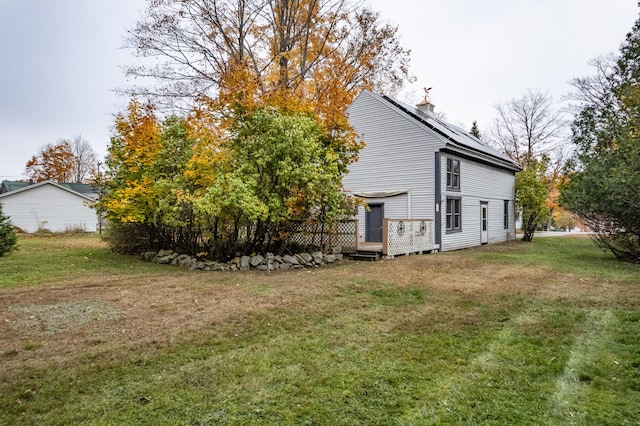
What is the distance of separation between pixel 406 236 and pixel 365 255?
1.89 meters

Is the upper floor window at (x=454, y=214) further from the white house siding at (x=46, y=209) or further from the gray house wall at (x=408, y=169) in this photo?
the white house siding at (x=46, y=209)

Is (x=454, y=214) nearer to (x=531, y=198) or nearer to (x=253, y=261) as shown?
(x=531, y=198)

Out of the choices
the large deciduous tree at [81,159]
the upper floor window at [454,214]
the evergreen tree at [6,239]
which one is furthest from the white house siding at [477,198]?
the large deciduous tree at [81,159]

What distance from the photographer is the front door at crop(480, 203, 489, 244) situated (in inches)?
671

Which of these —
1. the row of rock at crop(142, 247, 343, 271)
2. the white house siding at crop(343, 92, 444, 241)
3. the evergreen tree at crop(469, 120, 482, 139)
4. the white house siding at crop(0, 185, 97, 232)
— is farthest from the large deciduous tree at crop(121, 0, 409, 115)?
the evergreen tree at crop(469, 120, 482, 139)

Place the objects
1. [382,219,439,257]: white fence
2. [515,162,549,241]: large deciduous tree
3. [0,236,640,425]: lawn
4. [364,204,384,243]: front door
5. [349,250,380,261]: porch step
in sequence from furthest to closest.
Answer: [515,162,549,241]: large deciduous tree
[364,204,384,243]: front door
[382,219,439,257]: white fence
[349,250,380,261]: porch step
[0,236,640,425]: lawn

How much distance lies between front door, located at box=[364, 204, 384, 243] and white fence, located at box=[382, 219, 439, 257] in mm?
2022

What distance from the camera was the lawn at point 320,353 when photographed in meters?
2.65

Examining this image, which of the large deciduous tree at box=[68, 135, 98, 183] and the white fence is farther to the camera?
the large deciduous tree at box=[68, 135, 98, 183]

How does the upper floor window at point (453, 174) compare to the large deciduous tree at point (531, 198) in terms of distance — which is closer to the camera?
the upper floor window at point (453, 174)

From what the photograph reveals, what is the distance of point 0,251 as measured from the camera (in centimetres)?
1134

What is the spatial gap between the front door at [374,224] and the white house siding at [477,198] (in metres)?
2.45

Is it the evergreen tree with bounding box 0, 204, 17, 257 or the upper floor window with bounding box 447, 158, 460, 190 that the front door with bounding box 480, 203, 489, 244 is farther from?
the evergreen tree with bounding box 0, 204, 17, 257

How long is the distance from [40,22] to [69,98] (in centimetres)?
690
